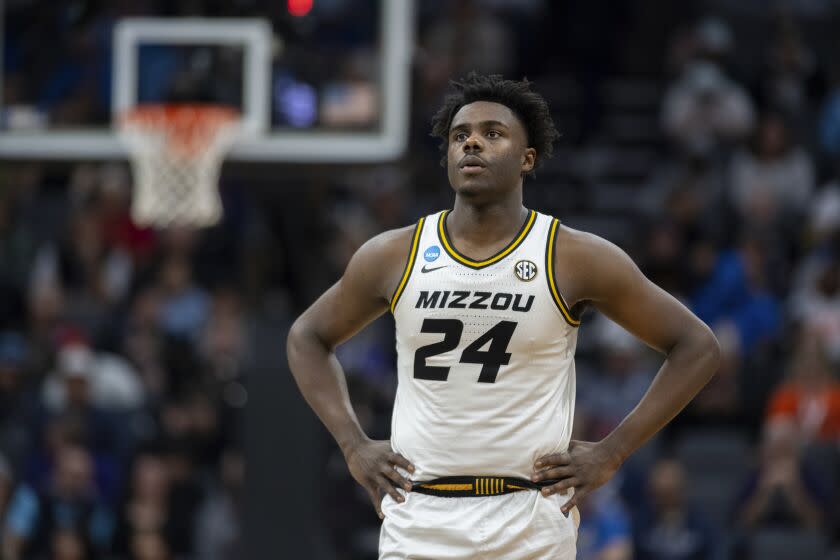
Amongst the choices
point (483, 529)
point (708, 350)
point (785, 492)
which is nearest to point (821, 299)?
point (785, 492)

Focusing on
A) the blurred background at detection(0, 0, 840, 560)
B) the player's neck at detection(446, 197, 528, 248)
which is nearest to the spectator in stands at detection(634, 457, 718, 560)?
the blurred background at detection(0, 0, 840, 560)

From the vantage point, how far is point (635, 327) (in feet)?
17.6

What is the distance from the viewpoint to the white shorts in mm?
5113

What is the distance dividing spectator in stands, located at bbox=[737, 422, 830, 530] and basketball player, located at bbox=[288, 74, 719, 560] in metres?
5.96

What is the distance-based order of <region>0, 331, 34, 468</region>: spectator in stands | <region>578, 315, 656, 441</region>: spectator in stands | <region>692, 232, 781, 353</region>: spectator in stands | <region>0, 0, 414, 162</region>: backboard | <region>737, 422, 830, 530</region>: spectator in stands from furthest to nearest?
1. <region>692, 232, 781, 353</region>: spectator in stands
2. <region>0, 331, 34, 468</region>: spectator in stands
3. <region>578, 315, 656, 441</region>: spectator in stands
4. <region>737, 422, 830, 530</region>: spectator in stands
5. <region>0, 0, 414, 162</region>: backboard

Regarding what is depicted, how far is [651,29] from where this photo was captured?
56.2 feet

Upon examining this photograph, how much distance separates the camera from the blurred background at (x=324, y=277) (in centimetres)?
1079

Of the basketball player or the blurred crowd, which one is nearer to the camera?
the basketball player

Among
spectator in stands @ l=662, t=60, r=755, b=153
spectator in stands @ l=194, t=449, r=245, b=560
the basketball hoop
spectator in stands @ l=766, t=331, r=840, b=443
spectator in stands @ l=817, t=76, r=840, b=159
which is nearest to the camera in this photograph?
the basketball hoop

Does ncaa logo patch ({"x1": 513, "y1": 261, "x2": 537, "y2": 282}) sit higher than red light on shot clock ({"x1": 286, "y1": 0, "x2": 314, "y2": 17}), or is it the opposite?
red light on shot clock ({"x1": 286, "y1": 0, "x2": 314, "y2": 17})

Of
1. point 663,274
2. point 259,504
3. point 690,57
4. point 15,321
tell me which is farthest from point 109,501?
point 690,57

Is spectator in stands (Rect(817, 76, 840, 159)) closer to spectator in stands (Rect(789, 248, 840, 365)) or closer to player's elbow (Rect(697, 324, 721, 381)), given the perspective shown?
spectator in stands (Rect(789, 248, 840, 365))

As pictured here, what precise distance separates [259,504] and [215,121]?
110 inches

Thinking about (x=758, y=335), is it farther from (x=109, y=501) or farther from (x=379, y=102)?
(x=109, y=501)
